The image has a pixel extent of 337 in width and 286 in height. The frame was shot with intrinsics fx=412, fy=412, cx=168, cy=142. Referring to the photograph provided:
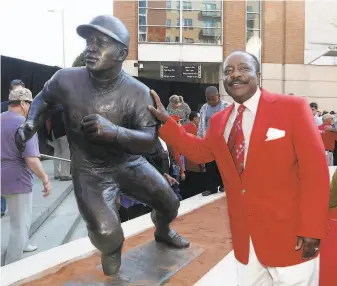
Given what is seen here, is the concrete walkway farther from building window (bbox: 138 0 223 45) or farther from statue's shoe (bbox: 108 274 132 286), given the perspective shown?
building window (bbox: 138 0 223 45)

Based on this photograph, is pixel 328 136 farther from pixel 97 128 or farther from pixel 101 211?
pixel 97 128

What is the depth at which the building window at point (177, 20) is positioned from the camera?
17.2 metres

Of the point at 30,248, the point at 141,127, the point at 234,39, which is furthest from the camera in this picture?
the point at 234,39

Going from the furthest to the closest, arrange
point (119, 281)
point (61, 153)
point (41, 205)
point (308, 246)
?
point (61, 153), point (41, 205), point (119, 281), point (308, 246)

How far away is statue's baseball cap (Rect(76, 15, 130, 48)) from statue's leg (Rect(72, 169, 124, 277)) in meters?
0.97

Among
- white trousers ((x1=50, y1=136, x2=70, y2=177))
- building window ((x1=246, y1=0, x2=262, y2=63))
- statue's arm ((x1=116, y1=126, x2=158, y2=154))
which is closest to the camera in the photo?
statue's arm ((x1=116, y1=126, x2=158, y2=154))

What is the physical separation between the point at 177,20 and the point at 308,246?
1643 centimetres

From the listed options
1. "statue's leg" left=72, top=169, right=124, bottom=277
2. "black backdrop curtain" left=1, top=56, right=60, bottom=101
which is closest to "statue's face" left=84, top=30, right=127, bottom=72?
"statue's leg" left=72, top=169, right=124, bottom=277

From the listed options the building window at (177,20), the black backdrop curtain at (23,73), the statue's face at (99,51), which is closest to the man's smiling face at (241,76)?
the statue's face at (99,51)

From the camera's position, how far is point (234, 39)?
1784cm

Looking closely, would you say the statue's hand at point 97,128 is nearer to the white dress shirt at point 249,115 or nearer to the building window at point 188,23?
the white dress shirt at point 249,115

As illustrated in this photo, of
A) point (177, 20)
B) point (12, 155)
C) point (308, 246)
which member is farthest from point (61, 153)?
point (177, 20)

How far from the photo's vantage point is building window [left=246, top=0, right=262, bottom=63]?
17.9 metres

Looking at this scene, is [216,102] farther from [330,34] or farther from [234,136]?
[330,34]
